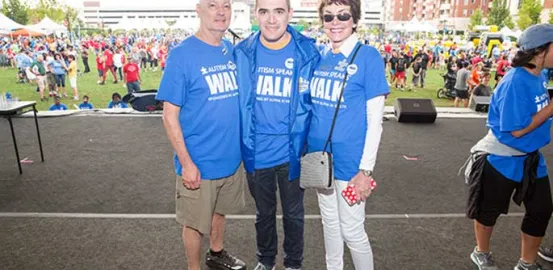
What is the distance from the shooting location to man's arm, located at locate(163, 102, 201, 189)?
2.24 metres

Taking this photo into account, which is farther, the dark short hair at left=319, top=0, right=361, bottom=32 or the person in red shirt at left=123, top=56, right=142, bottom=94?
the person in red shirt at left=123, top=56, right=142, bottom=94

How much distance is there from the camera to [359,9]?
7.09ft

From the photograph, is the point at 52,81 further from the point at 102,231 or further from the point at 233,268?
the point at 233,268

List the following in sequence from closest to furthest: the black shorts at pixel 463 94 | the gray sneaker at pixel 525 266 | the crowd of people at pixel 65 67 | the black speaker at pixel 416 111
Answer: the gray sneaker at pixel 525 266
the black speaker at pixel 416 111
the black shorts at pixel 463 94
the crowd of people at pixel 65 67

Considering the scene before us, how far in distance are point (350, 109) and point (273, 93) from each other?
0.49m

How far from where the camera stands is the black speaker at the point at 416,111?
7.71 meters

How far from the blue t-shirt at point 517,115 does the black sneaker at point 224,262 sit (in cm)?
191

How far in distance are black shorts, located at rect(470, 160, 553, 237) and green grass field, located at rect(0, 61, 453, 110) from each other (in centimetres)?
1077

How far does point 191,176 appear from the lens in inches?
91.4

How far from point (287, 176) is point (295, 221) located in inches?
13.2

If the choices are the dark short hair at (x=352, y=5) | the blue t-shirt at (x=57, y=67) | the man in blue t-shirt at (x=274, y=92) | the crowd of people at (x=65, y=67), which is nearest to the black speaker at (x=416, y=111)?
the man in blue t-shirt at (x=274, y=92)

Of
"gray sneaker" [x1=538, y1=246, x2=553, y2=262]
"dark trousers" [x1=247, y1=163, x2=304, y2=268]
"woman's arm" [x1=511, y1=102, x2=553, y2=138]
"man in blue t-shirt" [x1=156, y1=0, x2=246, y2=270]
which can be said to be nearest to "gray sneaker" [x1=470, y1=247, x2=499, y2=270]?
"gray sneaker" [x1=538, y1=246, x2=553, y2=262]

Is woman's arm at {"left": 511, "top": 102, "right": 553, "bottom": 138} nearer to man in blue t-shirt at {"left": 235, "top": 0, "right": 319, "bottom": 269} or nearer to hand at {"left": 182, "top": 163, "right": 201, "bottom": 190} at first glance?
man in blue t-shirt at {"left": 235, "top": 0, "right": 319, "bottom": 269}

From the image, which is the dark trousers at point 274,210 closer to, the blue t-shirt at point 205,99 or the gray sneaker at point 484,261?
the blue t-shirt at point 205,99
